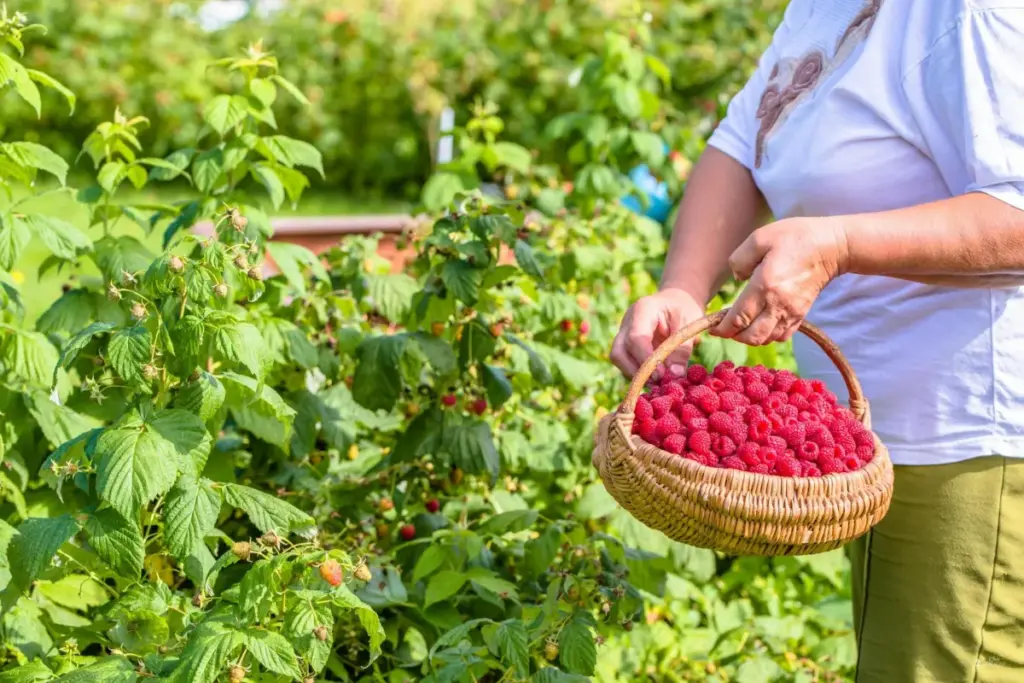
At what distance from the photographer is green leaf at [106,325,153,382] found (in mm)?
1813

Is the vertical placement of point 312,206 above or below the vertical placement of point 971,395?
below

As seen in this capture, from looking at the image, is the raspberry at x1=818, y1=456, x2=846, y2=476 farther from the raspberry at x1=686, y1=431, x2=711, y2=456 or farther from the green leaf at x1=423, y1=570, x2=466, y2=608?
the green leaf at x1=423, y1=570, x2=466, y2=608

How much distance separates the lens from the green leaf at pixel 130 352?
5.95 feet

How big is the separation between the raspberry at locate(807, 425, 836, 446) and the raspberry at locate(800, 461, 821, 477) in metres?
0.04

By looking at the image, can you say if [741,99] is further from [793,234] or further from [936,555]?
[936,555]

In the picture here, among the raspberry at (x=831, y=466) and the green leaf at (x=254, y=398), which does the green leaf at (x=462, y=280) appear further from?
the raspberry at (x=831, y=466)

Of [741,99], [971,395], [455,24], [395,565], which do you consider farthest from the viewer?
[455,24]

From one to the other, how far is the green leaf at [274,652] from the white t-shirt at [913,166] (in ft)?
3.03

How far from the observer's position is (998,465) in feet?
5.79

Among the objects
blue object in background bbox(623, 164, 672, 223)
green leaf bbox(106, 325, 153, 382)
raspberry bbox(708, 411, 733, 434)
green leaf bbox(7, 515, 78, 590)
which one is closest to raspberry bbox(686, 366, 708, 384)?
raspberry bbox(708, 411, 733, 434)

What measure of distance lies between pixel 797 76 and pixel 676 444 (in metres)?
0.63

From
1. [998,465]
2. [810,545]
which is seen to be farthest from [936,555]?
[810,545]

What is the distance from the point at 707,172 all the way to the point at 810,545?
2.45ft

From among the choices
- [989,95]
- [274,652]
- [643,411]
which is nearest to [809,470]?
[643,411]
